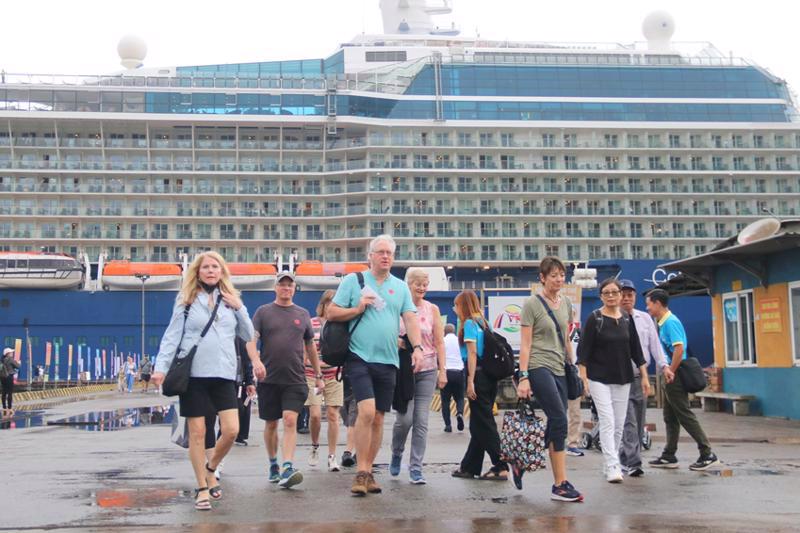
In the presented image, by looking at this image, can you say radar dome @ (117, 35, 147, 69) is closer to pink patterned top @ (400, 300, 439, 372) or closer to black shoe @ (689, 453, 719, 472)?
pink patterned top @ (400, 300, 439, 372)

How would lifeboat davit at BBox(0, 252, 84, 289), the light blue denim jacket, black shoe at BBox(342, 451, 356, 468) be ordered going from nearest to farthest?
1. the light blue denim jacket
2. black shoe at BBox(342, 451, 356, 468)
3. lifeboat davit at BBox(0, 252, 84, 289)

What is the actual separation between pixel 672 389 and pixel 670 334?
509mm

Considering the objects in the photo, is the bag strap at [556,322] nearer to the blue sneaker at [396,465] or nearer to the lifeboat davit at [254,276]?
the blue sneaker at [396,465]

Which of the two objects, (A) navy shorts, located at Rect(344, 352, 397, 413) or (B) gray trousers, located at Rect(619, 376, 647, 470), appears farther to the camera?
(B) gray trousers, located at Rect(619, 376, 647, 470)

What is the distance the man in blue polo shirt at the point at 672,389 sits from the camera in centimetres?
845

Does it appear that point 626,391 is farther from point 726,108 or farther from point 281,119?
point 726,108

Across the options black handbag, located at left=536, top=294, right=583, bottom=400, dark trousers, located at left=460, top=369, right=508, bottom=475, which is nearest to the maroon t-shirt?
dark trousers, located at left=460, top=369, right=508, bottom=475

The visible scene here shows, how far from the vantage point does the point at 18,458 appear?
962 cm

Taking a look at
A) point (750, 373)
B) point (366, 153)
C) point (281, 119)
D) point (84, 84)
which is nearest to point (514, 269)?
point (366, 153)

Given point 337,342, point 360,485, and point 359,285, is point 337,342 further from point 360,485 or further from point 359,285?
point 360,485

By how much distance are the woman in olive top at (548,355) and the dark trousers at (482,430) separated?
2.58 feet

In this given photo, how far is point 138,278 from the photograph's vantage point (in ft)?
163

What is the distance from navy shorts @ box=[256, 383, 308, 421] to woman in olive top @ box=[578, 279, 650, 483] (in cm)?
233

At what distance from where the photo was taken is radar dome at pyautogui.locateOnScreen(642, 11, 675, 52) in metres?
68.4
